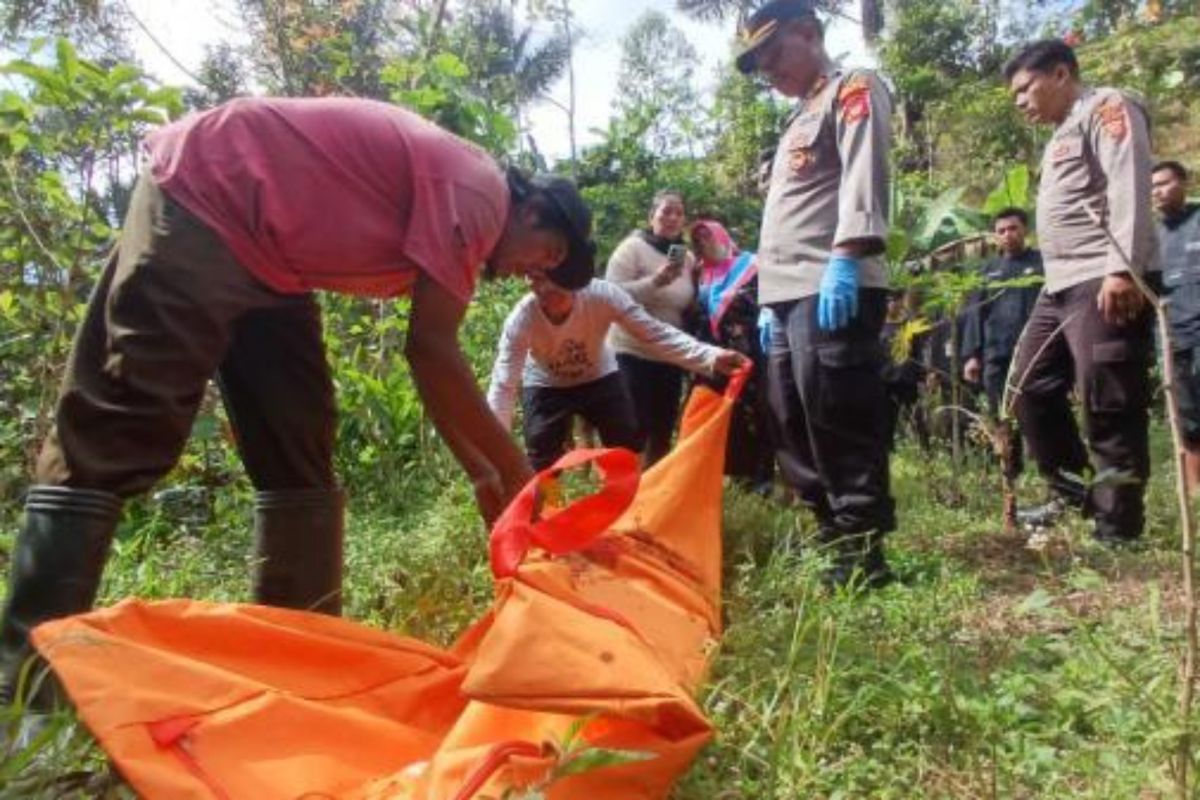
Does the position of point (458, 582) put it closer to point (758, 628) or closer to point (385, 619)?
point (385, 619)

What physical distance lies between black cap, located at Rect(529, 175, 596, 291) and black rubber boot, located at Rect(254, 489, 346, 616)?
0.72 meters

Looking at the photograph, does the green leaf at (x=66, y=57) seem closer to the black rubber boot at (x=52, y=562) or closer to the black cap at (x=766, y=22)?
the black rubber boot at (x=52, y=562)

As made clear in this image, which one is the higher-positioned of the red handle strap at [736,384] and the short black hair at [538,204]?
the short black hair at [538,204]

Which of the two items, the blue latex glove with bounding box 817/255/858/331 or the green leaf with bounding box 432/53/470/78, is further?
the green leaf with bounding box 432/53/470/78

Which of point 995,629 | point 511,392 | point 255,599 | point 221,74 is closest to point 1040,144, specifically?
point 221,74

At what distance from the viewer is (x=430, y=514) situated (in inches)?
137

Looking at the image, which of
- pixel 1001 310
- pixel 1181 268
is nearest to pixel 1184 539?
pixel 1181 268

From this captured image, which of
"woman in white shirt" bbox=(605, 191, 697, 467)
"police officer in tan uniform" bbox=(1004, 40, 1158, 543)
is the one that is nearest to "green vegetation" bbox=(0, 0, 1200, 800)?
"police officer in tan uniform" bbox=(1004, 40, 1158, 543)

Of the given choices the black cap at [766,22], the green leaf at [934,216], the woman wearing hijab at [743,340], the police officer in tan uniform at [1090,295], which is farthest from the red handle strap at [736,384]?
the green leaf at [934,216]

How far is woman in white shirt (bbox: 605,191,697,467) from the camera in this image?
13.5ft

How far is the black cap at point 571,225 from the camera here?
2066 millimetres

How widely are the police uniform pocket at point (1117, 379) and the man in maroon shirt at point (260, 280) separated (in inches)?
68.0

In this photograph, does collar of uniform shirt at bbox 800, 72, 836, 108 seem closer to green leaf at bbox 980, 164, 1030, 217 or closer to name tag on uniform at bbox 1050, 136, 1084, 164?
name tag on uniform at bbox 1050, 136, 1084, 164

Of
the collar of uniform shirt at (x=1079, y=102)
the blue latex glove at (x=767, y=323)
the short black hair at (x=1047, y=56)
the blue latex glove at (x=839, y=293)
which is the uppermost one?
the short black hair at (x=1047, y=56)
